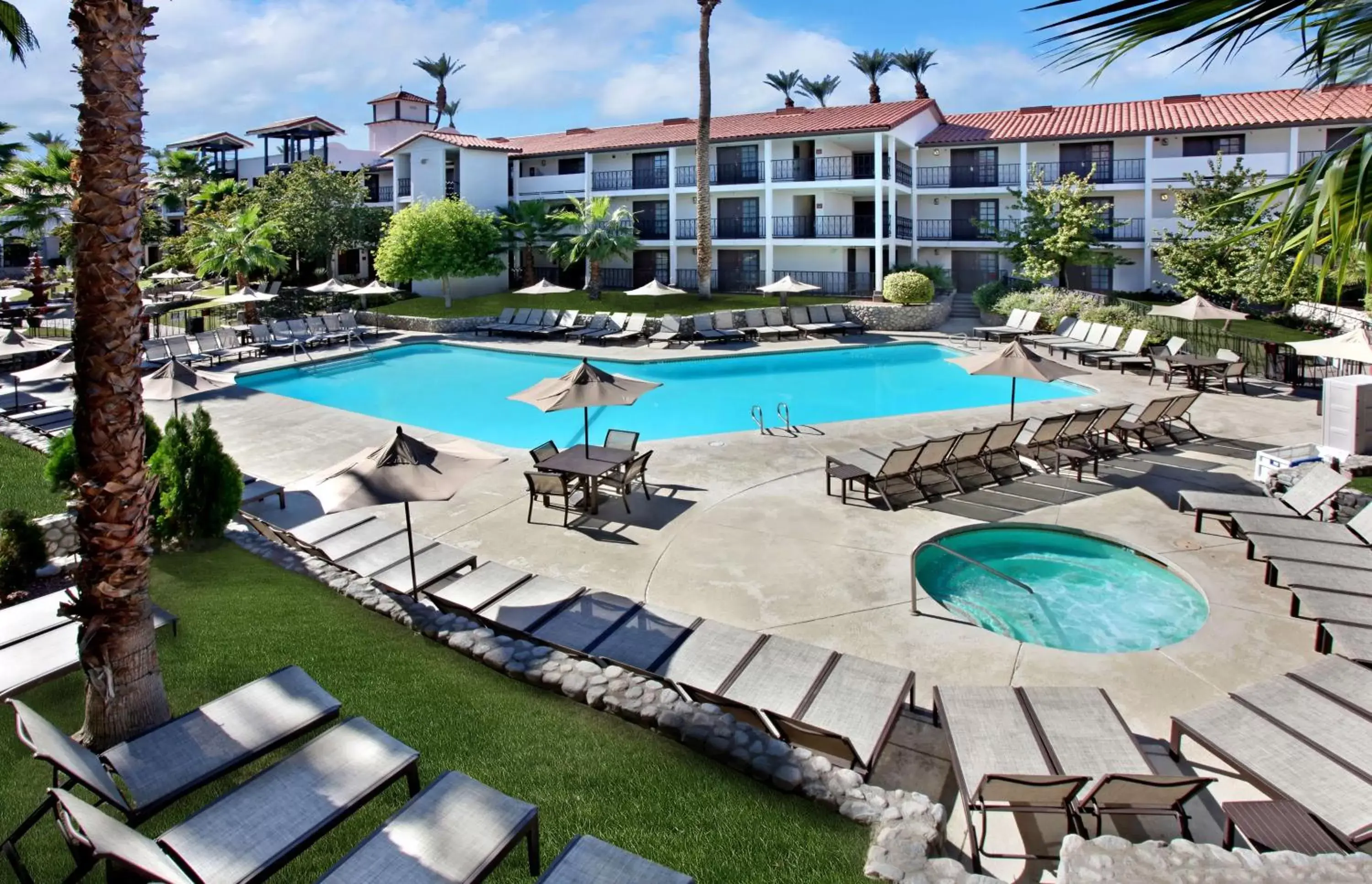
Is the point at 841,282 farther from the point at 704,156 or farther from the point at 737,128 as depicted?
the point at 737,128

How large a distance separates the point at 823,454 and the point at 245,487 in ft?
26.6

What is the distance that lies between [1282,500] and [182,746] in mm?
10857

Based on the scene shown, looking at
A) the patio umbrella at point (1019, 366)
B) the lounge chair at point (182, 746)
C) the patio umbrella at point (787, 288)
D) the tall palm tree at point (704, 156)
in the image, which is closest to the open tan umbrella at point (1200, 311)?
the patio umbrella at point (1019, 366)

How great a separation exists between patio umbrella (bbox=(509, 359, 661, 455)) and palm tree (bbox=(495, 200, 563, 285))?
26347 mm

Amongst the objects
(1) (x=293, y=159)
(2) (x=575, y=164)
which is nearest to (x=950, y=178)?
(2) (x=575, y=164)

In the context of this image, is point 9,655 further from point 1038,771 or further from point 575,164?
point 575,164

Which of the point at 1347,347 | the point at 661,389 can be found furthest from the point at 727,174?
the point at 1347,347

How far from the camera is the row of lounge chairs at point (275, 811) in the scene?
12.7ft

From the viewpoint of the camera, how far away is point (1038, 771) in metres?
5.11

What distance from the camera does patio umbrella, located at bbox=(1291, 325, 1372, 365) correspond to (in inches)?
532

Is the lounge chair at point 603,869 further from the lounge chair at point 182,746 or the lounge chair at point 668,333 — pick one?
the lounge chair at point 668,333

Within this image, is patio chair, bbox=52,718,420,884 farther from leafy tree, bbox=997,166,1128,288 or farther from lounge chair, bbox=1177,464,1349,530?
leafy tree, bbox=997,166,1128,288

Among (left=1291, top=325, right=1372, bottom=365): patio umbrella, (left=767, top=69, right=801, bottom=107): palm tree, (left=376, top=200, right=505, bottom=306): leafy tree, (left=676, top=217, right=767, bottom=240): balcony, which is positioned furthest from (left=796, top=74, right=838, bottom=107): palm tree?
(left=1291, top=325, right=1372, bottom=365): patio umbrella

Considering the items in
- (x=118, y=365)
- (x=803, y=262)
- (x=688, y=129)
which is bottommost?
(x=118, y=365)
